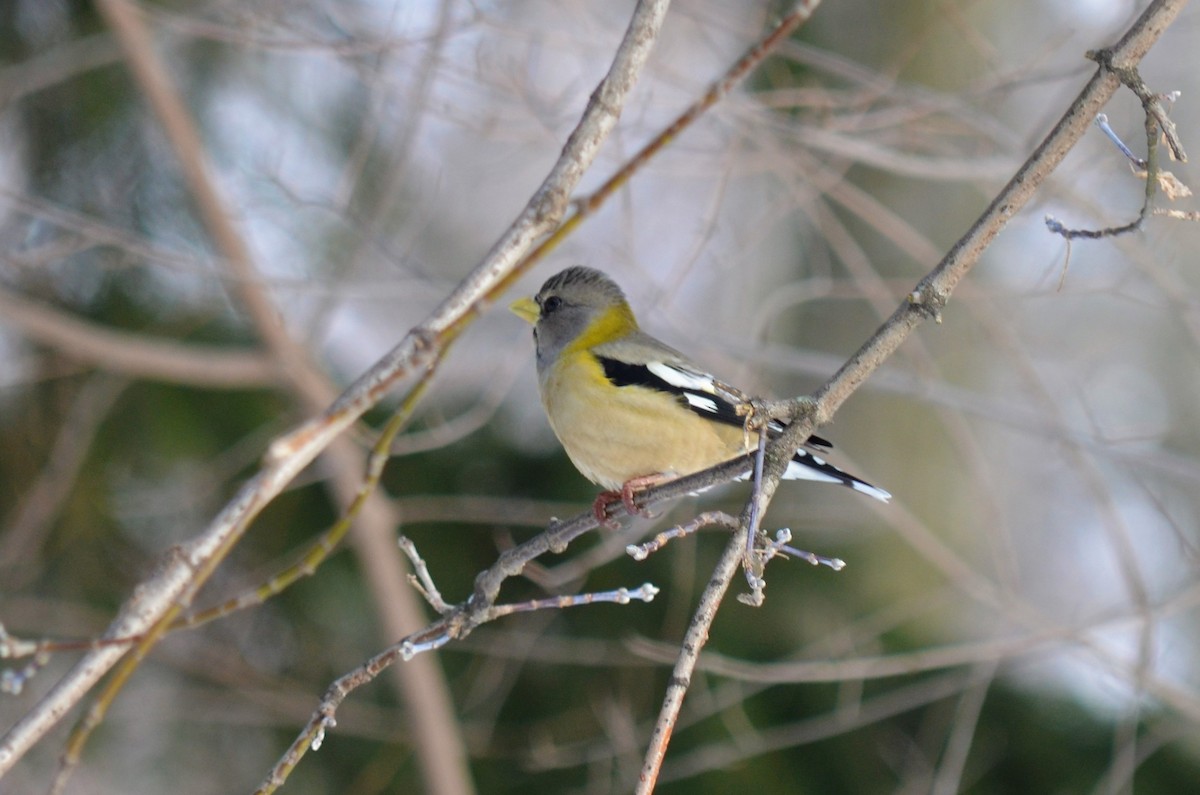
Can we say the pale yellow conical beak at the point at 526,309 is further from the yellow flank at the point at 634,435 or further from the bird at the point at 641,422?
the yellow flank at the point at 634,435

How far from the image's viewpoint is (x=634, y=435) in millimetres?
3986

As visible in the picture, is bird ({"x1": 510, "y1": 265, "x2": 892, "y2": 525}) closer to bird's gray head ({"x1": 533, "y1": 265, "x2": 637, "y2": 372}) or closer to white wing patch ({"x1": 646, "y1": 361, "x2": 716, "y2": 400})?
white wing patch ({"x1": 646, "y1": 361, "x2": 716, "y2": 400})

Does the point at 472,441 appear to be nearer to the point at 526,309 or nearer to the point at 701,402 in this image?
the point at 526,309

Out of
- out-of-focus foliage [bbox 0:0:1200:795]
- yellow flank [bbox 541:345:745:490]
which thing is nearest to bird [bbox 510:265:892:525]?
yellow flank [bbox 541:345:745:490]

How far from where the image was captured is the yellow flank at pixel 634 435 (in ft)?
13.1

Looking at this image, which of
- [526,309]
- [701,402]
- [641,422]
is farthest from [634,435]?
[526,309]

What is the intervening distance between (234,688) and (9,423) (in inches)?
84.1

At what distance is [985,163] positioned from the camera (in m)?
4.88

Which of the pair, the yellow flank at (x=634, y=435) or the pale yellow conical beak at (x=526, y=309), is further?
the pale yellow conical beak at (x=526, y=309)

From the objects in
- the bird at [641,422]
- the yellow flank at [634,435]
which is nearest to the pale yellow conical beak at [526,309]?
the bird at [641,422]

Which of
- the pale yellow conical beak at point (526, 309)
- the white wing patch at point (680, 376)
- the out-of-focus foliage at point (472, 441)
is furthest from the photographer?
the out-of-focus foliage at point (472, 441)

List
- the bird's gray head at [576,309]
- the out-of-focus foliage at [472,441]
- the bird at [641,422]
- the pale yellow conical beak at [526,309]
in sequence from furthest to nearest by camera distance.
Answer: the out-of-focus foliage at [472,441]
the bird's gray head at [576,309]
the pale yellow conical beak at [526,309]
the bird at [641,422]

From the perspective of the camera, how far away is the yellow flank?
400cm

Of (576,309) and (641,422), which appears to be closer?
(641,422)
